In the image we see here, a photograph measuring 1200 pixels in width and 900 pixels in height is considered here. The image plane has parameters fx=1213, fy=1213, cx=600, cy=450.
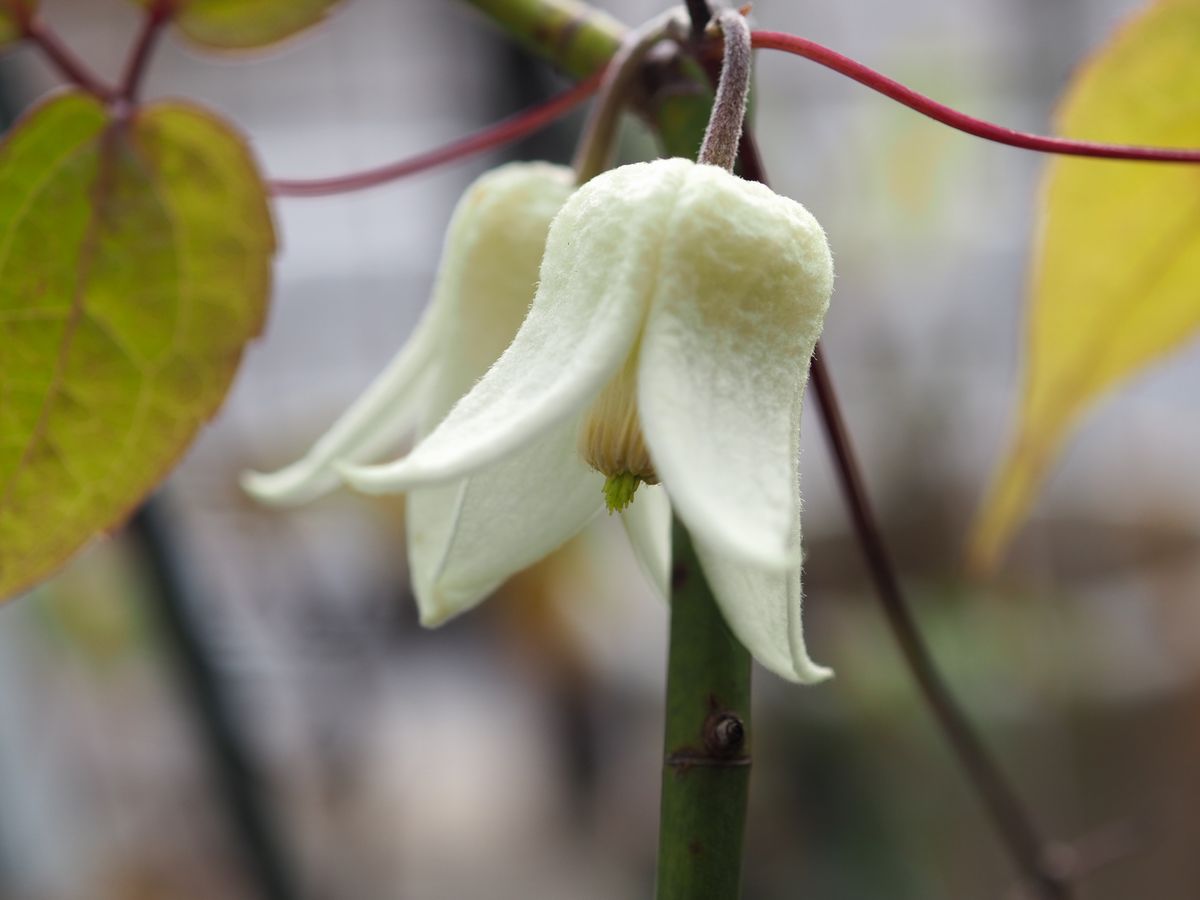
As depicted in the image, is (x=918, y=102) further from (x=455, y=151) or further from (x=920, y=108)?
(x=455, y=151)

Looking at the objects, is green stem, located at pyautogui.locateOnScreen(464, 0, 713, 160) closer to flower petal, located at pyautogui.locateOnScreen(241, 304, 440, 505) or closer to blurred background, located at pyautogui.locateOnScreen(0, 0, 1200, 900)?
flower petal, located at pyautogui.locateOnScreen(241, 304, 440, 505)

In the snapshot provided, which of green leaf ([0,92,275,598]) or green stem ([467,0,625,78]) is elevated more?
green stem ([467,0,625,78])

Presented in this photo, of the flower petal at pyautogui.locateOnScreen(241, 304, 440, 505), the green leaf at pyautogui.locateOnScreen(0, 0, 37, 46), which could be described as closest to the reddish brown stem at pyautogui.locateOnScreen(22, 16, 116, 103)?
the green leaf at pyautogui.locateOnScreen(0, 0, 37, 46)

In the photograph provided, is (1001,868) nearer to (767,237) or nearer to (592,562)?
(592,562)

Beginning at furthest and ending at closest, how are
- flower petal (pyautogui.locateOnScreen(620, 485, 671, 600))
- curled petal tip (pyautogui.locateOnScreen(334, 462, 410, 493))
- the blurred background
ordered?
the blurred background < flower petal (pyautogui.locateOnScreen(620, 485, 671, 600)) < curled petal tip (pyautogui.locateOnScreen(334, 462, 410, 493))

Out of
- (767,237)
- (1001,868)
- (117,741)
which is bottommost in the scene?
(117,741)

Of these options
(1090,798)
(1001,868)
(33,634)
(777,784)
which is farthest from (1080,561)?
(33,634)

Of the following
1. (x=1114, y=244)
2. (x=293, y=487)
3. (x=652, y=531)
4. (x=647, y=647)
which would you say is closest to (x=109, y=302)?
(x=293, y=487)
